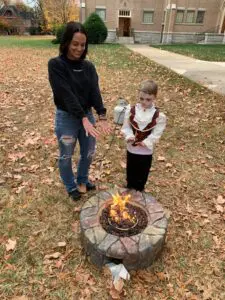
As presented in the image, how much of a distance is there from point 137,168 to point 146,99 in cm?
105

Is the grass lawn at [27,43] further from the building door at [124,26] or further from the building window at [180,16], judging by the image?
the building window at [180,16]

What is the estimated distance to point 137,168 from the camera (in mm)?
3725

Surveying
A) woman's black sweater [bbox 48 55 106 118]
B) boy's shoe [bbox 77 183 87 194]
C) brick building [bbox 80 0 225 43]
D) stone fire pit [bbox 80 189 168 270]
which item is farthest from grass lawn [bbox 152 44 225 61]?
stone fire pit [bbox 80 189 168 270]

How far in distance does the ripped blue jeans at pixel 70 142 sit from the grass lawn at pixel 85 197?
1.60 ft

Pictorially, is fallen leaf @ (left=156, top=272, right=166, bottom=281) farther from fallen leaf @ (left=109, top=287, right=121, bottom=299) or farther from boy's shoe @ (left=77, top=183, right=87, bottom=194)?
boy's shoe @ (left=77, top=183, right=87, bottom=194)

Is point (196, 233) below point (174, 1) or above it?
below

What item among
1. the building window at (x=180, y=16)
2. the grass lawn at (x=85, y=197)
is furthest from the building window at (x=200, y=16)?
the grass lawn at (x=85, y=197)

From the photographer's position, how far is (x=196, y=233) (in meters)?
3.61

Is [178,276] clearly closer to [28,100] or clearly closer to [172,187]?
[172,187]

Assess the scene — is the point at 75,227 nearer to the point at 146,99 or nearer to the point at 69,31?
the point at 146,99

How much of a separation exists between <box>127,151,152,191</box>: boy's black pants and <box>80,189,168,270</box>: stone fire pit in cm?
61

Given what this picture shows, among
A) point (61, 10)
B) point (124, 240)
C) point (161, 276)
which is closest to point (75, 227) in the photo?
point (124, 240)

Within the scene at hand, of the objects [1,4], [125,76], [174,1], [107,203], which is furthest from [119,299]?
[1,4]

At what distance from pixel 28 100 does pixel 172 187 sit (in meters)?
5.85
